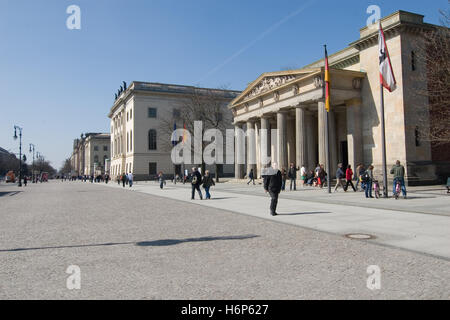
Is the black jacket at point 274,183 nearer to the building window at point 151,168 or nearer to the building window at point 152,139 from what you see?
the building window at point 151,168

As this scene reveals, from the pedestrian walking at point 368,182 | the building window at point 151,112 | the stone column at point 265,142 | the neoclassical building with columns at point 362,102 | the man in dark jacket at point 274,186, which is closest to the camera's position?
the man in dark jacket at point 274,186

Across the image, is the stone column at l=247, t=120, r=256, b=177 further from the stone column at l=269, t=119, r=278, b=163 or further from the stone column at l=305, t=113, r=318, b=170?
the stone column at l=305, t=113, r=318, b=170

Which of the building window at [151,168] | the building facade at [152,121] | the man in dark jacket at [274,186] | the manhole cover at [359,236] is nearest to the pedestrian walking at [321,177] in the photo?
the man in dark jacket at [274,186]

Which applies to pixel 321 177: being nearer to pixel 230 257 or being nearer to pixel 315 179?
pixel 315 179

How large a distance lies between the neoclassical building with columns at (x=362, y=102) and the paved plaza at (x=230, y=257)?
13.0 meters

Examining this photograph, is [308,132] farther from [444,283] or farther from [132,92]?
[132,92]

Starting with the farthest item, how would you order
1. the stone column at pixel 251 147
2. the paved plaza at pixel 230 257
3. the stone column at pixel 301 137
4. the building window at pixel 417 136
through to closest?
the stone column at pixel 251 147
the stone column at pixel 301 137
the building window at pixel 417 136
the paved plaza at pixel 230 257

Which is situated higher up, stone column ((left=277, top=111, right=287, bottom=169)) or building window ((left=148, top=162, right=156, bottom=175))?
stone column ((left=277, top=111, right=287, bottom=169))

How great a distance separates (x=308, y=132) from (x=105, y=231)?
2941 cm

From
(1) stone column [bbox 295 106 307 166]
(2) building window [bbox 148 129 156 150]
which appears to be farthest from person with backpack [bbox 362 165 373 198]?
(2) building window [bbox 148 129 156 150]

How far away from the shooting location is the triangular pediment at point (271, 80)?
104 feet

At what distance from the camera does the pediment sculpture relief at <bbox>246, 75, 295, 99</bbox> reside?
33531 millimetres

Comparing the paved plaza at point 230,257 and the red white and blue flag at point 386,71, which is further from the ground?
the red white and blue flag at point 386,71

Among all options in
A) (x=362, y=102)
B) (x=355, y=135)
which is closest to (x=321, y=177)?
(x=355, y=135)
